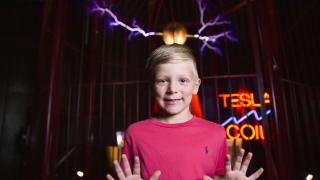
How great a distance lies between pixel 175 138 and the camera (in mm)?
520

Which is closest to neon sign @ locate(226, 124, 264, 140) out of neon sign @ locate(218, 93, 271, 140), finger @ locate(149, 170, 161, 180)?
neon sign @ locate(218, 93, 271, 140)

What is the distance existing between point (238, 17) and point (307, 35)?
6.39 ft

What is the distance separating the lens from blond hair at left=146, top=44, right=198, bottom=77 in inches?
21.1

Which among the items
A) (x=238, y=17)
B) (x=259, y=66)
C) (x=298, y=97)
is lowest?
(x=298, y=97)

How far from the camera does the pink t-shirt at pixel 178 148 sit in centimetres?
50

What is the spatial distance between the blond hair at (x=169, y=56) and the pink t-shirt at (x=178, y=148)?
0.40 ft

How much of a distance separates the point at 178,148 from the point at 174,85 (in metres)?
0.13

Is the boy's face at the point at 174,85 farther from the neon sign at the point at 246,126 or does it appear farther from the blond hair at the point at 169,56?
the neon sign at the point at 246,126

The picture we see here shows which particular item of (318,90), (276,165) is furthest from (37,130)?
(318,90)

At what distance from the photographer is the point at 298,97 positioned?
6.49 ft

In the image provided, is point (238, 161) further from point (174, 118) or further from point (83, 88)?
point (83, 88)

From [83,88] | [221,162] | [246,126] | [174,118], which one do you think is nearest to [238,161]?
[221,162]

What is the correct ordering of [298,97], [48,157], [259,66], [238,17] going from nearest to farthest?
[48,157] → [259,66] → [298,97] → [238,17]

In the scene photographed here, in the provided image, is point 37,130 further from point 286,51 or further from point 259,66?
point 286,51
